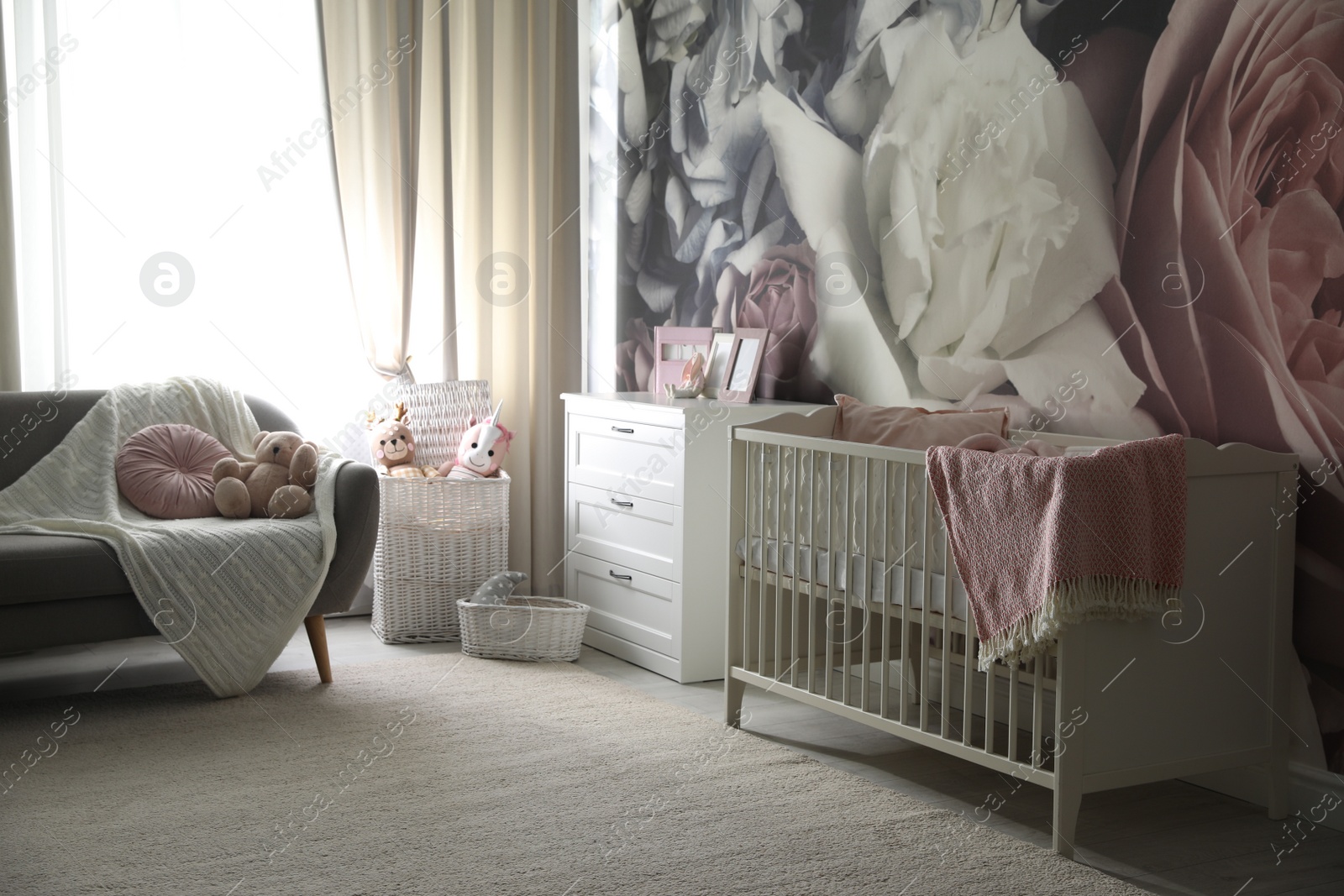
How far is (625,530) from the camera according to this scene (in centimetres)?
352

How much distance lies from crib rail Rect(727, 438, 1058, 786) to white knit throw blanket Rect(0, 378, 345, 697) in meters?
1.13

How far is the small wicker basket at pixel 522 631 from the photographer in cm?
344

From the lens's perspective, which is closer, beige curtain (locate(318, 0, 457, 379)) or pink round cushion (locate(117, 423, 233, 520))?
pink round cushion (locate(117, 423, 233, 520))

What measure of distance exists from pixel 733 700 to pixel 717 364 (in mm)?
1183

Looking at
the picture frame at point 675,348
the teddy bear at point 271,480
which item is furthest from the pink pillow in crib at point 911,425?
the teddy bear at point 271,480

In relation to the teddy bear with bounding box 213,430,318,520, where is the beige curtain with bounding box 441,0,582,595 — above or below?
above

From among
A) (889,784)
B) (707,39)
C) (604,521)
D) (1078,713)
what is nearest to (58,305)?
(604,521)

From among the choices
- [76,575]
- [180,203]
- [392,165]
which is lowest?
[76,575]

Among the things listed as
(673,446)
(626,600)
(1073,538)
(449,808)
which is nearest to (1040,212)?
(1073,538)

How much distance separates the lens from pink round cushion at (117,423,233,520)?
3186mm

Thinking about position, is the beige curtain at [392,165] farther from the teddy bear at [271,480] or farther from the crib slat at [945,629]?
the crib slat at [945,629]

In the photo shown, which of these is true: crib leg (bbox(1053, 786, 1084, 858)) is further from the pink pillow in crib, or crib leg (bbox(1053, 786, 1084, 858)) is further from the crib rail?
the pink pillow in crib

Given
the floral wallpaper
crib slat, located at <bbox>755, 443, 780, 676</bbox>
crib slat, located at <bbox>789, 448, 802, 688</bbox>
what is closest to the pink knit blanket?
the floral wallpaper

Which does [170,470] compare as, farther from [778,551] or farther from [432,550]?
[778,551]
